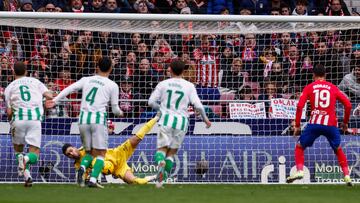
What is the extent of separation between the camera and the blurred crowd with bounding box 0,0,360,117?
71.0 ft

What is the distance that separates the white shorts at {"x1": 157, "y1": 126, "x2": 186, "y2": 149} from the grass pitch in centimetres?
74

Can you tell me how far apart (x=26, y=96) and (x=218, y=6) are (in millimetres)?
9256

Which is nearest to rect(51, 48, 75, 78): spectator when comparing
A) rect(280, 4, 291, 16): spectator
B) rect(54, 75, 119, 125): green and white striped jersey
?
rect(54, 75, 119, 125): green and white striped jersey

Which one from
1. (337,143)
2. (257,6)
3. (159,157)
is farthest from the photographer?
(257,6)

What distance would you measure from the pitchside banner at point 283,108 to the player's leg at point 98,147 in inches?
214

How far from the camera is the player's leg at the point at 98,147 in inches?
661

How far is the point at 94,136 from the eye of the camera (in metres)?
16.9

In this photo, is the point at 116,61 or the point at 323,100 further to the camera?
the point at 116,61

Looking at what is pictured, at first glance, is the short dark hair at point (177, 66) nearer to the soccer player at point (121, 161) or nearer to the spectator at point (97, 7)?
the soccer player at point (121, 161)

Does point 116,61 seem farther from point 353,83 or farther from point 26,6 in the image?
point 353,83

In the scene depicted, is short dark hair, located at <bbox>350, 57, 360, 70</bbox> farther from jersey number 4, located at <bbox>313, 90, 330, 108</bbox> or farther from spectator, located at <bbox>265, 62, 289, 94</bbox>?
jersey number 4, located at <bbox>313, 90, 330, 108</bbox>

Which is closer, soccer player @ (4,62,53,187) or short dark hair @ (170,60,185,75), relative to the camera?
short dark hair @ (170,60,185,75)

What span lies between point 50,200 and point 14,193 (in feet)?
5.82

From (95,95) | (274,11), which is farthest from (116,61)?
(274,11)
